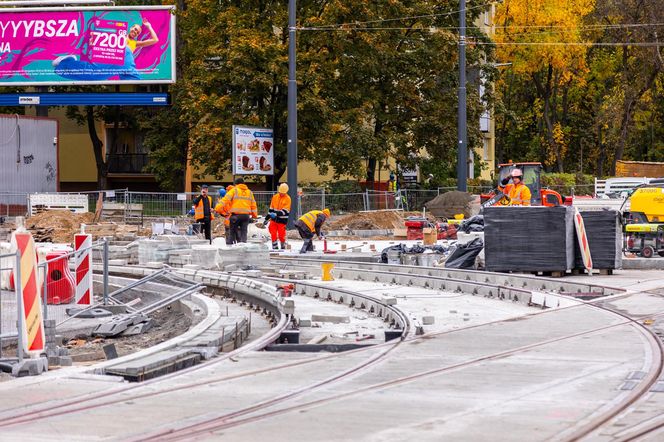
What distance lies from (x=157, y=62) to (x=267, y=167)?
23.2 feet

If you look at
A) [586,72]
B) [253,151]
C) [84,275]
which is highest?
[586,72]

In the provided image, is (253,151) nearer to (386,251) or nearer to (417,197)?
(417,197)

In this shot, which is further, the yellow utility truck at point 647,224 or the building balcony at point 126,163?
the building balcony at point 126,163

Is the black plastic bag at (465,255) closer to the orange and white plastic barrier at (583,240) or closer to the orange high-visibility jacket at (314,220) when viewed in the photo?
the orange and white plastic barrier at (583,240)

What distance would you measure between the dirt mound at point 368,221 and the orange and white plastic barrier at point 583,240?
18.6 meters

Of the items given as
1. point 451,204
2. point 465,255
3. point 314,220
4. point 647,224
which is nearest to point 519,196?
point 465,255

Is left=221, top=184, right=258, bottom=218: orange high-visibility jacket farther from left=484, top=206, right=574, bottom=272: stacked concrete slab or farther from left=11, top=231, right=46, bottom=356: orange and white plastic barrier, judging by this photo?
left=11, top=231, right=46, bottom=356: orange and white plastic barrier

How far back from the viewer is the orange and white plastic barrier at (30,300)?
409 inches

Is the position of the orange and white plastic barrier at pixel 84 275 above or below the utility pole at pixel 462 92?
below

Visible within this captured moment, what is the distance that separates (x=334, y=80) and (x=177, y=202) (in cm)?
1034

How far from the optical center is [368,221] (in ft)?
133

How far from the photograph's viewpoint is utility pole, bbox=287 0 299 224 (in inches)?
1395

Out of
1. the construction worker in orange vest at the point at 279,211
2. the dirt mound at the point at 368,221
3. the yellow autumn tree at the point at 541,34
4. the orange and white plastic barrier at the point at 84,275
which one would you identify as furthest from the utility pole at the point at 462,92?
the orange and white plastic barrier at the point at 84,275

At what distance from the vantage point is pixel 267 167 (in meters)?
44.8
